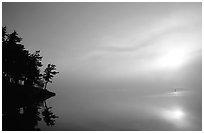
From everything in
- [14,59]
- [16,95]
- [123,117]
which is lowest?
[123,117]

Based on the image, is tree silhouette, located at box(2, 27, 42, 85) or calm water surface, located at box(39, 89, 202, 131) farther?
tree silhouette, located at box(2, 27, 42, 85)

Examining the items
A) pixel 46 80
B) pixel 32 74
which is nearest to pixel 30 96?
pixel 32 74

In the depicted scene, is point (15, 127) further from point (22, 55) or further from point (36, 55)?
point (36, 55)

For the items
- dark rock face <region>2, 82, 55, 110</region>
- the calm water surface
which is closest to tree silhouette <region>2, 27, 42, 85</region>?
dark rock face <region>2, 82, 55, 110</region>

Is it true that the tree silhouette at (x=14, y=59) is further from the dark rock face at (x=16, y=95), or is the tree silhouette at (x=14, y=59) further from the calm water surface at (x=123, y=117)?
the calm water surface at (x=123, y=117)

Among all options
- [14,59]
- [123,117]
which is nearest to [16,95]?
[14,59]

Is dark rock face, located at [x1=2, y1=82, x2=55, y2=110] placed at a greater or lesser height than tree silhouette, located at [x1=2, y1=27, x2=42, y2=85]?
lesser

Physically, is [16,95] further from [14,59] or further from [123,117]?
[123,117]

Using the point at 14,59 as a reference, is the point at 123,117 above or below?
below

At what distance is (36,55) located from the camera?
4678 centimetres

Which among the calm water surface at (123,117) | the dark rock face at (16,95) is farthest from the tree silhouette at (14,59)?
the calm water surface at (123,117)

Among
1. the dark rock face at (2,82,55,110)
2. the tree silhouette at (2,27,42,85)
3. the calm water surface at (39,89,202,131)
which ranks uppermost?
the tree silhouette at (2,27,42,85)

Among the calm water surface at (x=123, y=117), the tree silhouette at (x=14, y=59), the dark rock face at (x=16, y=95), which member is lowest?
the calm water surface at (x=123, y=117)

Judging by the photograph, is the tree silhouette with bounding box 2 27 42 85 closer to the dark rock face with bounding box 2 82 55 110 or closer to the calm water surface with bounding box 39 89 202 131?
the dark rock face with bounding box 2 82 55 110
